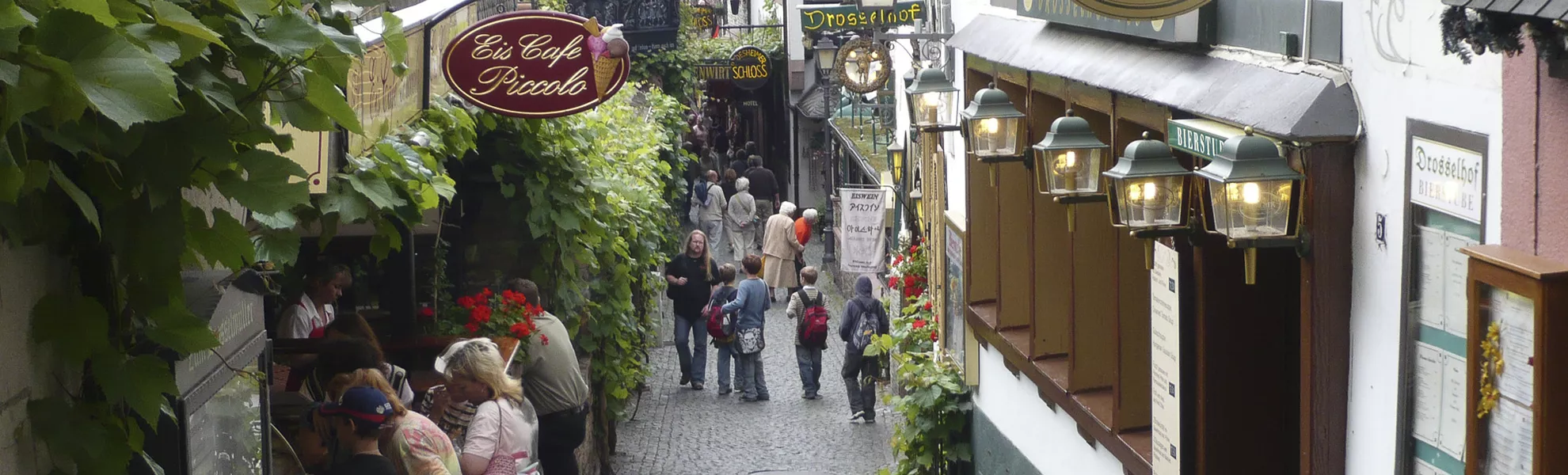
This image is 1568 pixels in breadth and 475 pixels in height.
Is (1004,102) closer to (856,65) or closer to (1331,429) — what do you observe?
(1331,429)

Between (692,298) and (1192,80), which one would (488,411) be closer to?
(1192,80)

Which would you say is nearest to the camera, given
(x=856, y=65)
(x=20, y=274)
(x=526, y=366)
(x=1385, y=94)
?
(x=20, y=274)

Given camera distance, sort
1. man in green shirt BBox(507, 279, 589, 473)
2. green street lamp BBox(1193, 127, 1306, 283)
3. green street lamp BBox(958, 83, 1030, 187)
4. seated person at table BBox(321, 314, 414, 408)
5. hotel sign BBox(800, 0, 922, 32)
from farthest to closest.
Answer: hotel sign BBox(800, 0, 922, 32) < man in green shirt BBox(507, 279, 589, 473) < seated person at table BBox(321, 314, 414, 408) < green street lamp BBox(958, 83, 1030, 187) < green street lamp BBox(1193, 127, 1306, 283)

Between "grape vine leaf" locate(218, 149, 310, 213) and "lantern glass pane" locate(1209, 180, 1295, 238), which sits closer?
"grape vine leaf" locate(218, 149, 310, 213)

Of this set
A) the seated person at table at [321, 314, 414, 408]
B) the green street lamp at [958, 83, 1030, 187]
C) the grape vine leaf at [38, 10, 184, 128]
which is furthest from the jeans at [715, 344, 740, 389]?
the grape vine leaf at [38, 10, 184, 128]

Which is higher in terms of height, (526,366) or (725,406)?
(526,366)

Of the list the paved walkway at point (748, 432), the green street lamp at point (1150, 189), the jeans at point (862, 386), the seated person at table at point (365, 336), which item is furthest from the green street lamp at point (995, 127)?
the jeans at point (862, 386)

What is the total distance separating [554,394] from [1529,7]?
694cm

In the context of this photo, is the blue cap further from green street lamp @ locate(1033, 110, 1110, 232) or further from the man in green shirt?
the man in green shirt

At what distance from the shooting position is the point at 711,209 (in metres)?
22.6

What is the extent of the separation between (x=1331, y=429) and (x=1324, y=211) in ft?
1.99

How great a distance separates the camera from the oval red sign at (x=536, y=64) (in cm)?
821

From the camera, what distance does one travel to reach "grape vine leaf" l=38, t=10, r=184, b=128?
7.53 feet

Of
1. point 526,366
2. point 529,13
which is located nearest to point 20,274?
point 529,13
